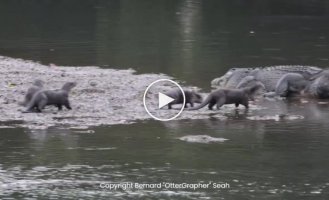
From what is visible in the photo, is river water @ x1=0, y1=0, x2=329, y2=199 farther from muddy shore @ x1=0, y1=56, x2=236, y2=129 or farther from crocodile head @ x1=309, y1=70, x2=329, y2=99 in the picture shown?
crocodile head @ x1=309, y1=70, x2=329, y2=99

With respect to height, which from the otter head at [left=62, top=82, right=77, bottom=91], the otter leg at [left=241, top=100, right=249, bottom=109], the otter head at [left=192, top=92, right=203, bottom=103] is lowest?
the otter leg at [left=241, top=100, right=249, bottom=109]

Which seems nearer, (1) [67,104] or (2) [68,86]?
(1) [67,104]

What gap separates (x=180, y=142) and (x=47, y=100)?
9.25 feet

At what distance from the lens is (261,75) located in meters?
17.2

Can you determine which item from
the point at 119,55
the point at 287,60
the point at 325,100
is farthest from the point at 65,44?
the point at 325,100

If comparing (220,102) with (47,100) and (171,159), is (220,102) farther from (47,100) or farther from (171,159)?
(171,159)

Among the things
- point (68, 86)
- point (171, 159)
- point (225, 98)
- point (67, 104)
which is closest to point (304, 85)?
point (225, 98)

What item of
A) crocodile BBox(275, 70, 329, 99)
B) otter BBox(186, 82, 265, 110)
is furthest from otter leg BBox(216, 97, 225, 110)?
crocodile BBox(275, 70, 329, 99)

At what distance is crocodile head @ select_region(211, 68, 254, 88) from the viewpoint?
54.7 feet

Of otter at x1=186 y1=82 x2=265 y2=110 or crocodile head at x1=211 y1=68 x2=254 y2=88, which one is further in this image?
crocodile head at x1=211 y1=68 x2=254 y2=88

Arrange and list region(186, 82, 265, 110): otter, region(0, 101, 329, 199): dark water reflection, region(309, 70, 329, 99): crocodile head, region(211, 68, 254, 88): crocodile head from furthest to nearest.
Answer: region(211, 68, 254, 88): crocodile head, region(309, 70, 329, 99): crocodile head, region(186, 82, 265, 110): otter, region(0, 101, 329, 199): dark water reflection

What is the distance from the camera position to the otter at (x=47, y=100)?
1305 centimetres

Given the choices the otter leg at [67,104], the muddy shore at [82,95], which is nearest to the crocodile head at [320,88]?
the muddy shore at [82,95]

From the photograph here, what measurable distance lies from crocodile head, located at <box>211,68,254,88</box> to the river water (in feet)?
0.69
